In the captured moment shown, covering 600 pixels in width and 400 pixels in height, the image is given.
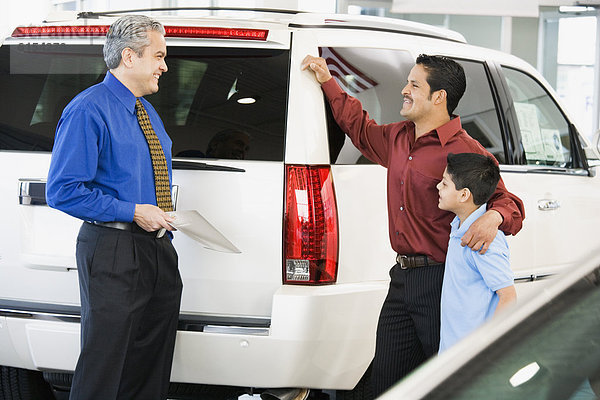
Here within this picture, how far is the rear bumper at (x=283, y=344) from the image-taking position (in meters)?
3.00

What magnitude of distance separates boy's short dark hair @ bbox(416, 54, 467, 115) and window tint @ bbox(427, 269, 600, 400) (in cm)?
163

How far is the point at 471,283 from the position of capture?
2.66m

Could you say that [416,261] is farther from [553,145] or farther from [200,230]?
[553,145]

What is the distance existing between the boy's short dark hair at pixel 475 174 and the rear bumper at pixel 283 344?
63cm

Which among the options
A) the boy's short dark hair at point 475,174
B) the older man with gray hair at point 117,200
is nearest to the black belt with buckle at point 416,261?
the boy's short dark hair at point 475,174

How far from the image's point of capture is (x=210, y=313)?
3133mm

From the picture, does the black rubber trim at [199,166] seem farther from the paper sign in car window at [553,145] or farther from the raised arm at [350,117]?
the paper sign in car window at [553,145]

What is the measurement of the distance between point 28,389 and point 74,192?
130 centimetres

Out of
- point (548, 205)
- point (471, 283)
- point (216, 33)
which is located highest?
point (216, 33)

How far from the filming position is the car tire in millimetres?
3258

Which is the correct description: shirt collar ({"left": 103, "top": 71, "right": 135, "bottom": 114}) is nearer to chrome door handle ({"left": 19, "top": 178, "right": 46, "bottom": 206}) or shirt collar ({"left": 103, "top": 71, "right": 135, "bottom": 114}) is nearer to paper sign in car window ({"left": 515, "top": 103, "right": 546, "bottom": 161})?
chrome door handle ({"left": 19, "top": 178, "right": 46, "bottom": 206})

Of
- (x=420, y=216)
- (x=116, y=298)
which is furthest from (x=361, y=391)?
(x=116, y=298)

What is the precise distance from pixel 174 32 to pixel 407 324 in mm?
1421

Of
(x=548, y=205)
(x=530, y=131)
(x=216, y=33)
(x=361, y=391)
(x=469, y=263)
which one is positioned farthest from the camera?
(x=530, y=131)
